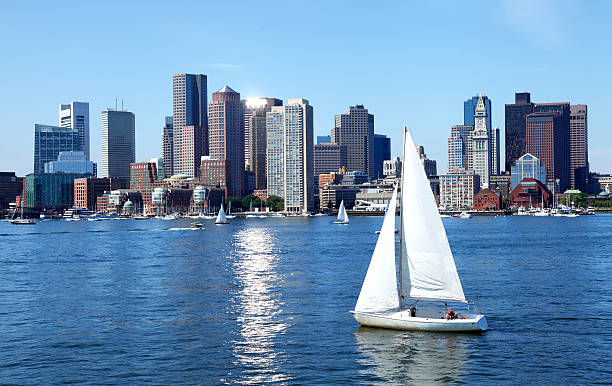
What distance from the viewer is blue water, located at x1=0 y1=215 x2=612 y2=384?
40625 millimetres

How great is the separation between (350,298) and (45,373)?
99.2 feet

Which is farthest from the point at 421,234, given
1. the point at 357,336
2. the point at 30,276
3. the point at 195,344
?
the point at 30,276

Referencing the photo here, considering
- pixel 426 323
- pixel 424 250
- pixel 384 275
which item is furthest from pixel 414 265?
pixel 426 323

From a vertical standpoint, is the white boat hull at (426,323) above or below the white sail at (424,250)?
below

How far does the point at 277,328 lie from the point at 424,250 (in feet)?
40.7

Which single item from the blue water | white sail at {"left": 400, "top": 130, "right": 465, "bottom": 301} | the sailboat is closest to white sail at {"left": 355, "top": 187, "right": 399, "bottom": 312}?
the sailboat

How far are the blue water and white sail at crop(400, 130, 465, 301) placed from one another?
10.3 feet

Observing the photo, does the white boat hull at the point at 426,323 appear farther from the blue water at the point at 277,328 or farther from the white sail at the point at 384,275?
the white sail at the point at 384,275

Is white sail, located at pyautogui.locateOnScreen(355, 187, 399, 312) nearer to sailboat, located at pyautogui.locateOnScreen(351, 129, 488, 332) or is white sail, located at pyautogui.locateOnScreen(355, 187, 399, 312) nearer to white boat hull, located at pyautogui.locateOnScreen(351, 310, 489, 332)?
sailboat, located at pyautogui.locateOnScreen(351, 129, 488, 332)

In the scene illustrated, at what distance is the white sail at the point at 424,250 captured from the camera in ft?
158

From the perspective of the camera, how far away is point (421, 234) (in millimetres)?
48281

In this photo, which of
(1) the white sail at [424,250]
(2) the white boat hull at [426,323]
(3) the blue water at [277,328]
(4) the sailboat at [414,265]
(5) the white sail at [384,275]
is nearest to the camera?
(3) the blue water at [277,328]

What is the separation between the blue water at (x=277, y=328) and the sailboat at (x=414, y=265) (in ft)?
5.53

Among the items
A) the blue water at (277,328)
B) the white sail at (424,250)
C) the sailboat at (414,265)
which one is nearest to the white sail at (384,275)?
the sailboat at (414,265)
